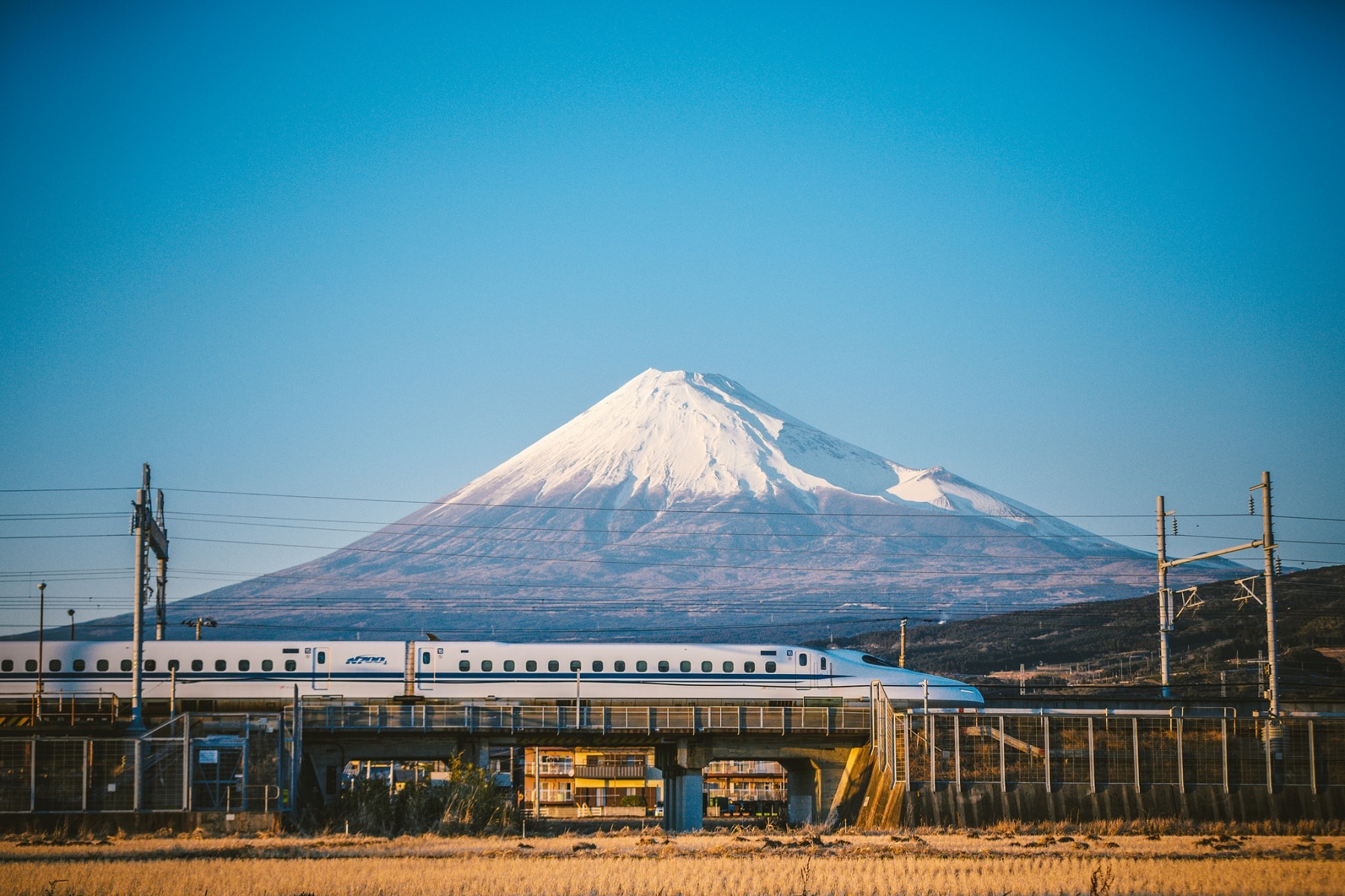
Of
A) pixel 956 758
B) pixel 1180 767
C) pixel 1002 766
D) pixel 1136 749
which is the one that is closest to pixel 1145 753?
pixel 1180 767

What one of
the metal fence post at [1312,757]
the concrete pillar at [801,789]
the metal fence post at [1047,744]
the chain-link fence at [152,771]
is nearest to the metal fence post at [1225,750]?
the metal fence post at [1312,757]

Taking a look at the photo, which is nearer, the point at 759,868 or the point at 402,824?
the point at 759,868

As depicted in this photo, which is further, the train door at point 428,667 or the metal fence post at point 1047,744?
the train door at point 428,667

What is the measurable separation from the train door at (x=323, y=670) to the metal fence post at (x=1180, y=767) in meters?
34.9

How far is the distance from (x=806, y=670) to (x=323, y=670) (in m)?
20.5

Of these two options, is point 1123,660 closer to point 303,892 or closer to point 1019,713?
point 1019,713

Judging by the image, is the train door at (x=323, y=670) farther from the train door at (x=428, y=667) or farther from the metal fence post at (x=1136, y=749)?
the metal fence post at (x=1136, y=749)

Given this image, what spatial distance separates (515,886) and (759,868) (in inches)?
230

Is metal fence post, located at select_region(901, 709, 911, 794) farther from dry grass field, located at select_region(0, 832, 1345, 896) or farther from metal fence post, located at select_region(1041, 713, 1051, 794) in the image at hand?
metal fence post, located at select_region(1041, 713, 1051, 794)

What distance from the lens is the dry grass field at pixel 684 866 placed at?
28781mm

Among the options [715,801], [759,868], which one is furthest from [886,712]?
[715,801]

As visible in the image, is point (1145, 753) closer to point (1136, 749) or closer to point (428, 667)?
point (1136, 749)

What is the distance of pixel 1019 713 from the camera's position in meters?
41.6

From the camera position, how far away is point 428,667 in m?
61.1
